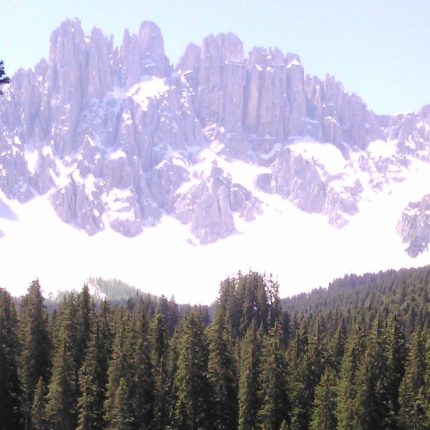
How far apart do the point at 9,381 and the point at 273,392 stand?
22.3m

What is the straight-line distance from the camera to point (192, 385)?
67.9 metres

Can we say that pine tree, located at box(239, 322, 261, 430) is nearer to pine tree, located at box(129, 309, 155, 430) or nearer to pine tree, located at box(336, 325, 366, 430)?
pine tree, located at box(336, 325, 366, 430)

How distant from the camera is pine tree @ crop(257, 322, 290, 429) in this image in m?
67.5

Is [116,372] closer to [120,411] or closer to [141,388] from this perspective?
[141,388]

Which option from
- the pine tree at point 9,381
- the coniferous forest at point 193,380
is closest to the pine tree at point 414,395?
the coniferous forest at point 193,380

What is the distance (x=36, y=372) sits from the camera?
72.8m

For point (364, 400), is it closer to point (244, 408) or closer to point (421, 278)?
point (244, 408)

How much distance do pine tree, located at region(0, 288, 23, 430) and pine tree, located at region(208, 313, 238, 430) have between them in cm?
1650

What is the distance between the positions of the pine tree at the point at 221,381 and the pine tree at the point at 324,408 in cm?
797

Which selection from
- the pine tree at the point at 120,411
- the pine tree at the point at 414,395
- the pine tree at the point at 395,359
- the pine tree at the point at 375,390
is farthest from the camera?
the pine tree at the point at 395,359

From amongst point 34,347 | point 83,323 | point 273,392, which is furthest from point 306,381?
point 34,347

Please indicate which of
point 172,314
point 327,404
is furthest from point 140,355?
point 172,314

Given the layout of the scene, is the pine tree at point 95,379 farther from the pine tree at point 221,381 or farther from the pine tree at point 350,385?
the pine tree at point 350,385

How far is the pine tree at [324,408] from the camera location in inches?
2562
